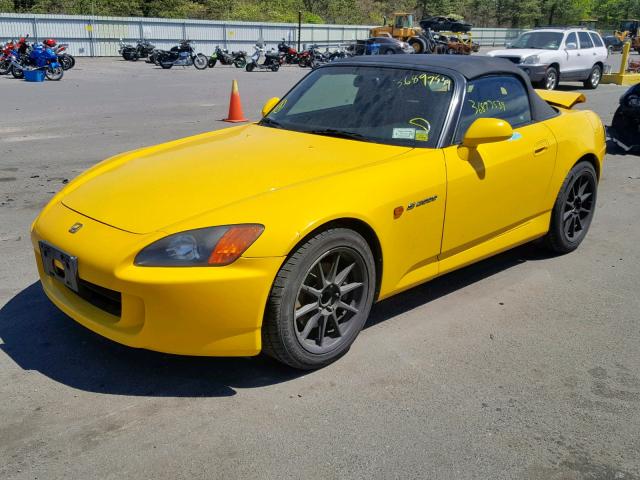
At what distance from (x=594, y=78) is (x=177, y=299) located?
2047 centimetres

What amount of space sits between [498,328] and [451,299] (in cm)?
47

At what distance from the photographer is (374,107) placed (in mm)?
4184

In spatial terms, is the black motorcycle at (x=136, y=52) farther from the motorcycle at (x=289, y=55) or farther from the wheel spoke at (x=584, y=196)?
the wheel spoke at (x=584, y=196)

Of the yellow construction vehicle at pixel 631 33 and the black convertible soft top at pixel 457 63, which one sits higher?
the yellow construction vehicle at pixel 631 33

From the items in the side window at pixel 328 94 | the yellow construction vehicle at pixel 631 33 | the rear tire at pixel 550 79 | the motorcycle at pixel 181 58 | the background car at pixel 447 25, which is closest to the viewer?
the side window at pixel 328 94

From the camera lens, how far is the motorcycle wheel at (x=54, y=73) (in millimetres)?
19422

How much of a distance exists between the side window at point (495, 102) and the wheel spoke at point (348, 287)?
3.92ft

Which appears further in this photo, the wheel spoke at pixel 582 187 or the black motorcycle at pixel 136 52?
the black motorcycle at pixel 136 52

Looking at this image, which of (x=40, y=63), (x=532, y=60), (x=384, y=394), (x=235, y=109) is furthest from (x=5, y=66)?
(x=384, y=394)

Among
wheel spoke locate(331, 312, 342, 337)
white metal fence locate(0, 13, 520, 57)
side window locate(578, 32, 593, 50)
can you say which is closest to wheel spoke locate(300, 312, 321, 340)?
wheel spoke locate(331, 312, 342, 337)

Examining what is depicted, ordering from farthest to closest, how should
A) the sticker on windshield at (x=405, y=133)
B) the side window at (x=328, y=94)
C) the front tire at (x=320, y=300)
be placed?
the side window at (x=328, y=94) → the sticker on windshield at (x=405, y=133) → the front tire at (x=320, y=300)

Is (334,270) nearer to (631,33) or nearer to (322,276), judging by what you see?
(322,276)

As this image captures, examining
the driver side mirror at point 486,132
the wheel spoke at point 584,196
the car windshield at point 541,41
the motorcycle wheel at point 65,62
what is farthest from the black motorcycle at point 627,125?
the motorcycle wheel at point 65,62

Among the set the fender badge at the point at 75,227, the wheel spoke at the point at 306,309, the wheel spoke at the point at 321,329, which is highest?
the fender badge at the point at 75,227
